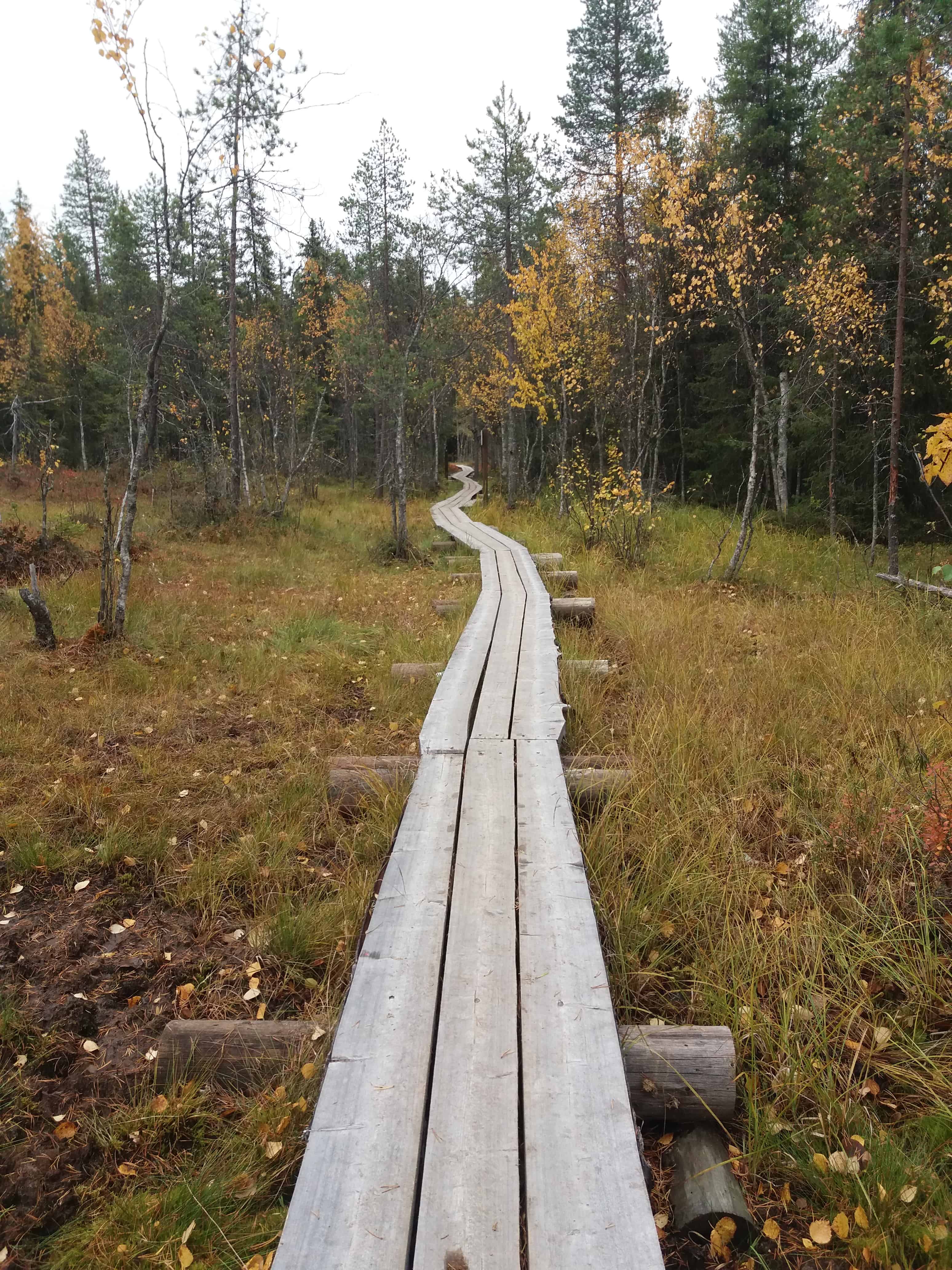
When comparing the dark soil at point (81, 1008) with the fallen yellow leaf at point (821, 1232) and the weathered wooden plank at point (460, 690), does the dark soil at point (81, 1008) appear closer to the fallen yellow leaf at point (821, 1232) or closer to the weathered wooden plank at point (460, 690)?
the weathered wooden plank at point (460, 690)

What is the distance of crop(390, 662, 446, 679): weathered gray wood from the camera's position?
18.1 ft

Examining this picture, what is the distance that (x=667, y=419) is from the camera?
23.6m

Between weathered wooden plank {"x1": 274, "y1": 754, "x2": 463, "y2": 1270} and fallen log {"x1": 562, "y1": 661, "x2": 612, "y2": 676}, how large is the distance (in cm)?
274

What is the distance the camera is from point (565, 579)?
8.87 meters

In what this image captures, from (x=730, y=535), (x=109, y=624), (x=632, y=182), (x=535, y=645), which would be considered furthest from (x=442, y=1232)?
(x=632, y=182)

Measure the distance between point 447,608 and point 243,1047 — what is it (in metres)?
5.83

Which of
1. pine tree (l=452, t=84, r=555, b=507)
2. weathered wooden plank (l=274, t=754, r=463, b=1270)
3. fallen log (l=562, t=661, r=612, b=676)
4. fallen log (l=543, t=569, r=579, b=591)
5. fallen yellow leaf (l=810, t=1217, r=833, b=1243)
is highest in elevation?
pine tree (l=452, t=84, r=555, b=507)

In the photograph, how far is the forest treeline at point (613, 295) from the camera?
367 inches

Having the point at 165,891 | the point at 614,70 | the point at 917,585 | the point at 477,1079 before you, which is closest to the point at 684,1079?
the point at 477,1079

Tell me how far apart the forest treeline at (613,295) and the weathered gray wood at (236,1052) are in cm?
289

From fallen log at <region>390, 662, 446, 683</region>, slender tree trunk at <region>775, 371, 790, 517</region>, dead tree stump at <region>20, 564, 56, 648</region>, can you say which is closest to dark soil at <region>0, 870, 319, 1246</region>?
fallen log at <region>390, 662, 446, 683</region>

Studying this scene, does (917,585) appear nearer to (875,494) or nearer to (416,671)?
(875,494)

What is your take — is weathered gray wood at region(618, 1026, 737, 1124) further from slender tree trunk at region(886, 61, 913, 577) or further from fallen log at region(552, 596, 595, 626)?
slender tree trunk at region(886, 61, 913, 577)

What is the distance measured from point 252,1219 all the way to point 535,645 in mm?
4206
